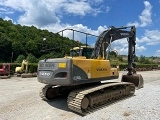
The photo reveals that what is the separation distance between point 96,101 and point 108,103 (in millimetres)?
788

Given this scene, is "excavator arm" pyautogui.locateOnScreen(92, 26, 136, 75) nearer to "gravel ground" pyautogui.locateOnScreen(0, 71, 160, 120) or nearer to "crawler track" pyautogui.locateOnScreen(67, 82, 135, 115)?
"crawler track" pyautogui.locateOnScreen(67, 82, 135, 115)

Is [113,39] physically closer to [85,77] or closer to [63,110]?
[85,77]

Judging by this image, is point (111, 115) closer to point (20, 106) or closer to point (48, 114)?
point (48, 114)

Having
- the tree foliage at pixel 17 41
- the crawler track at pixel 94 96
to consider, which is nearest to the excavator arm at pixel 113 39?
the crawler track at pixel 94 96

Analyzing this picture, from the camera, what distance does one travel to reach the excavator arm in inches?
384

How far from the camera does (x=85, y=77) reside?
8023mm

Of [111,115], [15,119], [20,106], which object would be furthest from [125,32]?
[15,119]

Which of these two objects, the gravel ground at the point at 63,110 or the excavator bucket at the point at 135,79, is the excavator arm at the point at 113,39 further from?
the gravel ground at the point at 63,110

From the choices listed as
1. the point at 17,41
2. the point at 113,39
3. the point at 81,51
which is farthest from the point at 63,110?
the point at 17,41

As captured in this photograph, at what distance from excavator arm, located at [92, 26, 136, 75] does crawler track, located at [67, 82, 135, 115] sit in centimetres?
146

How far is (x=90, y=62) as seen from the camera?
8.30 metres

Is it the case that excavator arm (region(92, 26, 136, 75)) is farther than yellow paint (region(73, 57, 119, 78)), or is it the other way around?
excavator arm (region(92, 26, 136, 75))

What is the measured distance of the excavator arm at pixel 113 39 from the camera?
9750mm

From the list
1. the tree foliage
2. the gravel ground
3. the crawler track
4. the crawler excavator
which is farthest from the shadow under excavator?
the tree foliage
